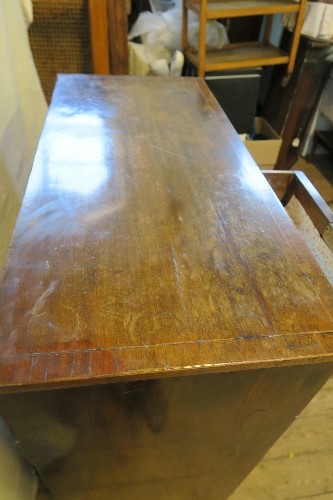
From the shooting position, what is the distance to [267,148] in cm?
194

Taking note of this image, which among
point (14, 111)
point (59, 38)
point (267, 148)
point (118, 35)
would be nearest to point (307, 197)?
point (267, 148)

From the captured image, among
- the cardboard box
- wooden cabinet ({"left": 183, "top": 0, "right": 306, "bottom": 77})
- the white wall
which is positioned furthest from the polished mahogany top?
the cardboard box

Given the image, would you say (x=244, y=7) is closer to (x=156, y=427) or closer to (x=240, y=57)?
(x=240, y=57)

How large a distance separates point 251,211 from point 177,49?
155cm

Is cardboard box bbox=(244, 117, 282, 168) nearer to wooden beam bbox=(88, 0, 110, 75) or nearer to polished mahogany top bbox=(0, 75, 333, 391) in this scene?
wooden beam bbox=(88, 0, 110, 75)

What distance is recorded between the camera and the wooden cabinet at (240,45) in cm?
157

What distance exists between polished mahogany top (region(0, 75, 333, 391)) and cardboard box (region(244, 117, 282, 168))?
104 centimetres

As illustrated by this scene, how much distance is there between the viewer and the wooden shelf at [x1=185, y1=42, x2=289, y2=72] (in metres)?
1.75

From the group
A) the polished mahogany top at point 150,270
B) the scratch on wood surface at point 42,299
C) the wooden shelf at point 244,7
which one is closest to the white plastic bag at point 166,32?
the wooden shelf at point 244,7

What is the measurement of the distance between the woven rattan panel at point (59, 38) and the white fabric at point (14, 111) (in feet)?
0.78

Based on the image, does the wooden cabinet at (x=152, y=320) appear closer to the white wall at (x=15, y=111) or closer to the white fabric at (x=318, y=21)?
the white wall at (x=15, y=111)

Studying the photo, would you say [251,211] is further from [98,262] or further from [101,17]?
[101,17]

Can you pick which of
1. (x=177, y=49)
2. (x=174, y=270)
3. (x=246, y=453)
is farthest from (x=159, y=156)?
(x=177, y=49)

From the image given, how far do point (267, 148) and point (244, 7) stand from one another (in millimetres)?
650
